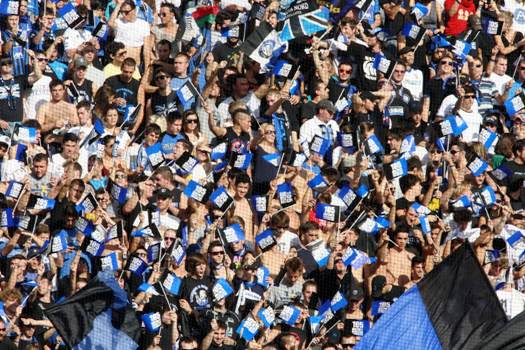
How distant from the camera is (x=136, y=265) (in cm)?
1591

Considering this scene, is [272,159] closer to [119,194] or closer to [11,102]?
[119,194]

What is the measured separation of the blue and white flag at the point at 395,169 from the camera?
17.6 m

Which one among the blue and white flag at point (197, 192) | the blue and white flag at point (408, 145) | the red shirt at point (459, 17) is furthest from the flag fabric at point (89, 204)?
the red shirt at point (459, 17)

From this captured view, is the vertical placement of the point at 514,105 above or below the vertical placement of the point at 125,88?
below

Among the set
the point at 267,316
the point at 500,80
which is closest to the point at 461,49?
the point at 500,80

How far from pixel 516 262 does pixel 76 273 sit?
12.1ft

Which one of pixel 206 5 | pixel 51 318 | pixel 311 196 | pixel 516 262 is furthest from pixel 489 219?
pixel 51 318

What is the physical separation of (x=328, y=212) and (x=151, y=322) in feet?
6.80

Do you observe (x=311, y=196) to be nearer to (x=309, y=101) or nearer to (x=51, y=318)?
(x=309, y=101)

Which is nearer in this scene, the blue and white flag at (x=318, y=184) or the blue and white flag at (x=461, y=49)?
the blue and white flag at (x=318, y=184)

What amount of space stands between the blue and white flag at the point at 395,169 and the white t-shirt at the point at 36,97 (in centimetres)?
281

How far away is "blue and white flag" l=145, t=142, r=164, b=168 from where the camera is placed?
16812 millimetres

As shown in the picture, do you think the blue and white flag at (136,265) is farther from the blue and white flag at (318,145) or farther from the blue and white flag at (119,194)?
the blue and white flag at (318,145)

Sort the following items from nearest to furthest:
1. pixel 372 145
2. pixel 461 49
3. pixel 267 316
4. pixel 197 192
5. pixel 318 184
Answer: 1. pixel 267 316
2. pixel 197 192
3. pixel 318 184
4. pixel 372 145
5. pixel 461 49
